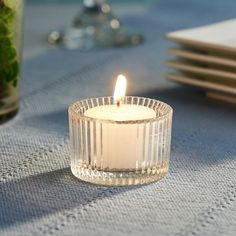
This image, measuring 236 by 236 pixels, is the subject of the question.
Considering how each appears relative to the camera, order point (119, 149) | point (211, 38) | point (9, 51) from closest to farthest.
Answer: point (119, 149) < point (9, 51) < point (211, 38)

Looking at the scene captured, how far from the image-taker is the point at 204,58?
0.95m

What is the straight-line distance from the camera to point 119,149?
0.70 m

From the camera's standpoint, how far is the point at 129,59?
120 centimetres

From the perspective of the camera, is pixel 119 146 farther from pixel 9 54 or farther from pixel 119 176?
pixel 9 54

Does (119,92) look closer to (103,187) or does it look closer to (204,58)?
(103,187)

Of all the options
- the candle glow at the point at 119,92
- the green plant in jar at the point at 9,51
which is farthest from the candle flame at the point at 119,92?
the green plant in jar at the point at 9,51

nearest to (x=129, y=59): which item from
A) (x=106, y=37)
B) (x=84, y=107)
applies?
(x=106, y=37)

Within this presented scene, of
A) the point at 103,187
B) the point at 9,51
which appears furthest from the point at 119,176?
the point at 9,51

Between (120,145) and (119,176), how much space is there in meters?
0.03

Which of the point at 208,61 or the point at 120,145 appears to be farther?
the point at 208,61

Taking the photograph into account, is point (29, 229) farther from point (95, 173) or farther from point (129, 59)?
point (129, 59)

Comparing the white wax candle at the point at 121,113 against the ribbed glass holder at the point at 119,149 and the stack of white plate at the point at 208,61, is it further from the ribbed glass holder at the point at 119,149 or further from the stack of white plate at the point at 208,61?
the stack of white plate at the point at 208,61

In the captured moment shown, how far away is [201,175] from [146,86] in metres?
0.34

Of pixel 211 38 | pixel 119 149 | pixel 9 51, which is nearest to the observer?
pixel 119 149
